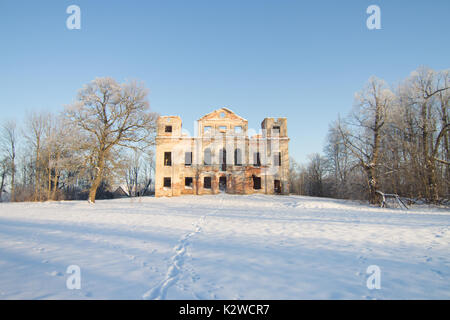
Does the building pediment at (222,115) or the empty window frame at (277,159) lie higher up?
the building pediment at (222,115)

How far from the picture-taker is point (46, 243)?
507cm

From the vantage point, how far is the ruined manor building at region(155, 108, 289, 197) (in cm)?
2712

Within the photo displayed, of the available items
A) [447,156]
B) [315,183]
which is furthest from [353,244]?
[315,183]

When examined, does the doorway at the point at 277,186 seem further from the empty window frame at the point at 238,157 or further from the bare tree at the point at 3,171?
the bare tree at the point at 3,171

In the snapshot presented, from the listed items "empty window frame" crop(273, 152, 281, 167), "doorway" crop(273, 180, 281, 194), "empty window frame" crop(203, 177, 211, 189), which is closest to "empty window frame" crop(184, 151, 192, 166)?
"empty window frame" crop(203, 177, 211, 189)

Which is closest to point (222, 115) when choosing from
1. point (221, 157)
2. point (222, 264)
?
point (221, 157)

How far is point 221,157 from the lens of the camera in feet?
92.0

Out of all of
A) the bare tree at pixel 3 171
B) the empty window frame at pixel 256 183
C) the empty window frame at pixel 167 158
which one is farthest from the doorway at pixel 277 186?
the bare tree at pixel 3 171

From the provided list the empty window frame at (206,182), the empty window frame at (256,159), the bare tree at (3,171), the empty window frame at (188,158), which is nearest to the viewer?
the empty window frame at (188,158)

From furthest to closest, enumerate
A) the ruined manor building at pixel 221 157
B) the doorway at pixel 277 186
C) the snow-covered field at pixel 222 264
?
the doorway at pixel 277 186, the ruined manor building at pixel 221 157, the snow-covered field at pixel 222 264

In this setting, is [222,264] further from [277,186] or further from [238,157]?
[277,186]

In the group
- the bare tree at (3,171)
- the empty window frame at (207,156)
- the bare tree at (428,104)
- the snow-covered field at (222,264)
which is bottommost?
the snow-covered field at (222,264)

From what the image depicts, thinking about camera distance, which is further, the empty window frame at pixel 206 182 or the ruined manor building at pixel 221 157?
the empty window frame at pixel 206 182

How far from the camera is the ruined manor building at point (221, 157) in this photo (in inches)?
1068
